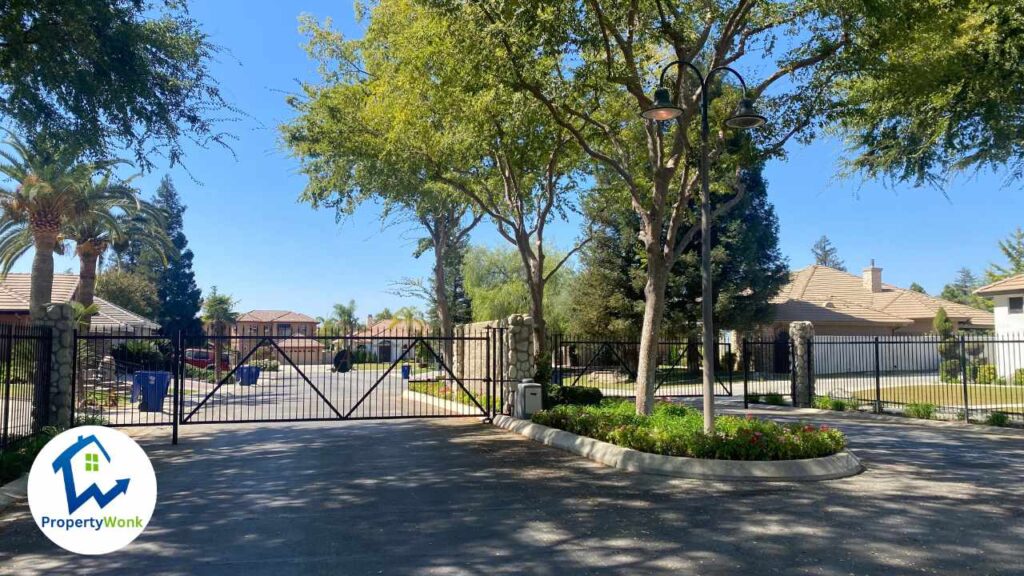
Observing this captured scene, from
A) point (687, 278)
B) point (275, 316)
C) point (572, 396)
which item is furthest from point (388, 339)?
point (275, 316)

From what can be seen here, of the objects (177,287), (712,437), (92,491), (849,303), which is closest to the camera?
(92,491)

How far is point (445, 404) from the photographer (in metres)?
19.3

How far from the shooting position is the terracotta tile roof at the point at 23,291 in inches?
1203

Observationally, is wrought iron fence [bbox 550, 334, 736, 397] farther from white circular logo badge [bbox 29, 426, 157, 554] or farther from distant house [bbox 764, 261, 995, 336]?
white circular logo badge [bbox 29, 426, 157, 554]

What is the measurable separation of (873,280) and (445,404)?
33406mm

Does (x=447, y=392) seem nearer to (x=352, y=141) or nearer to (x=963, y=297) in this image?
(x=352, y=141)

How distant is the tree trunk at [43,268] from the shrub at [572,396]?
18944 mm

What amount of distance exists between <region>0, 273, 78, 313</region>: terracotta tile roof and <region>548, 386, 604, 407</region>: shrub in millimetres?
21483

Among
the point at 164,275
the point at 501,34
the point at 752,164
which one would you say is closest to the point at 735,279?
the point at 752,164

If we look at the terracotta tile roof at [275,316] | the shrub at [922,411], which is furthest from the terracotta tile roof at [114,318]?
the terracotta tile roof at [275,316]

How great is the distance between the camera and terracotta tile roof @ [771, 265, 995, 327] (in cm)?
3641

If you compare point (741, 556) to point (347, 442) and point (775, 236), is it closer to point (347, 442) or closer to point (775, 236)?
point (347, 442)

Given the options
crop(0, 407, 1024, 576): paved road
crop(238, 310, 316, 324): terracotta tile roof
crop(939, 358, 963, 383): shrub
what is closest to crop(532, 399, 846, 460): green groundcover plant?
crop(0, 407, 1024, 576): paved road

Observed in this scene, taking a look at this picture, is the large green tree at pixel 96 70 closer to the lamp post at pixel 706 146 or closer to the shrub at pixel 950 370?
the lamp post at pixel 706 146
